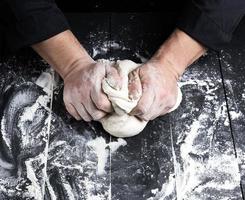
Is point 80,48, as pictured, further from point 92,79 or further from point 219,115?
point 219,115

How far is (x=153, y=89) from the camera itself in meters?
1.07

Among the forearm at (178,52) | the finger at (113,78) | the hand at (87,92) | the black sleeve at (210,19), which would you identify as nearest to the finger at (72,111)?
the hand at (87,92)

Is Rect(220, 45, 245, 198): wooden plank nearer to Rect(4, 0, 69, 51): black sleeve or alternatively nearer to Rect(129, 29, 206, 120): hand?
Rect(129, 29, 206, 120): hand

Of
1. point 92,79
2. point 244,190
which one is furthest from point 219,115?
point 92,79

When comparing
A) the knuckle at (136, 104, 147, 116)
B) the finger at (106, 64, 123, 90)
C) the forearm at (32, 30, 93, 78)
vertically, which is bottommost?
the knuckle at (136, 104, 147, 116)

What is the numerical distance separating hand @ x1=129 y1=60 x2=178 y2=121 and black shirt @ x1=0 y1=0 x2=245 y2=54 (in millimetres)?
139

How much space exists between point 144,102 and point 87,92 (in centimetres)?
15

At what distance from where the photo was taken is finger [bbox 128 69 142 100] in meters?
1.05

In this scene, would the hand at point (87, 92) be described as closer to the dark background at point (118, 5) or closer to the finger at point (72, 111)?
the finger at point (72, 111)

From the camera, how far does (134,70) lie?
3.69ft

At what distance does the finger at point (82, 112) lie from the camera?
1.10 metres

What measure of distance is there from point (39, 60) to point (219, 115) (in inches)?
22.0

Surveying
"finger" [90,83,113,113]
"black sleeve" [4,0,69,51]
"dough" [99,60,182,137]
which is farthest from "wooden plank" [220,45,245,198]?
"black sleeve" [4,0,69,51]

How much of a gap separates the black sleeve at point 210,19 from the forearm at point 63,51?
287 millimetres
